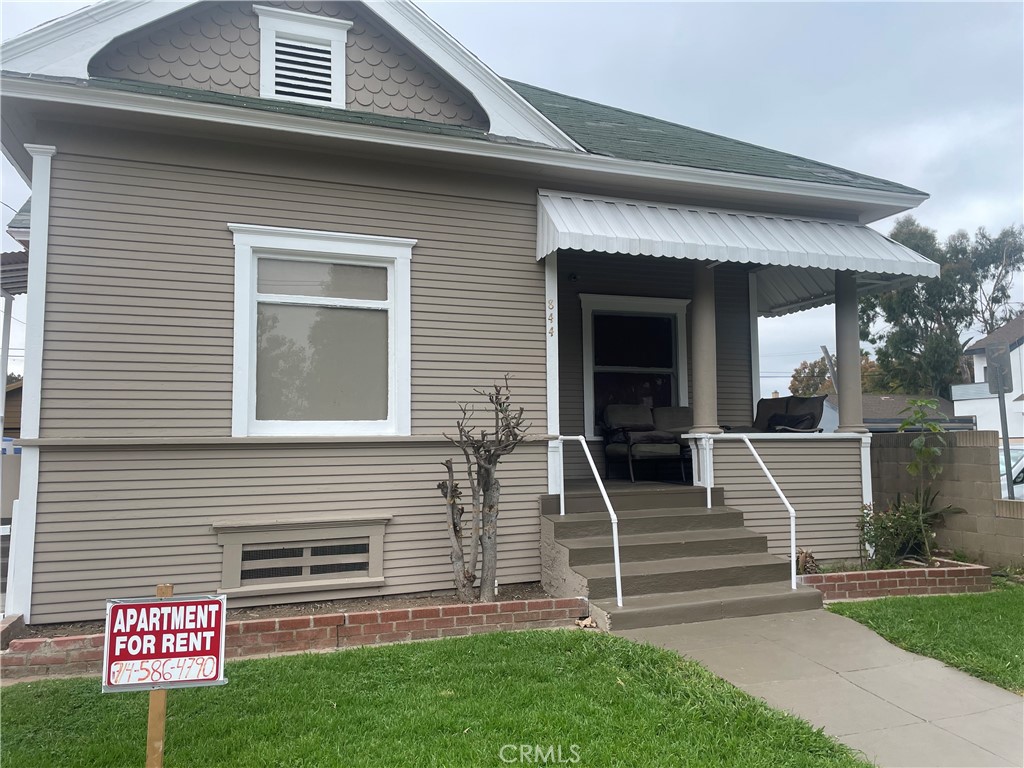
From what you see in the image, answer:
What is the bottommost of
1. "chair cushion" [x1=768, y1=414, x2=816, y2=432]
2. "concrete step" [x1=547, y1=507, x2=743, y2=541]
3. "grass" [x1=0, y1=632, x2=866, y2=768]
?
"grass" [x1=0, y1=632, x2=866, y2=768]

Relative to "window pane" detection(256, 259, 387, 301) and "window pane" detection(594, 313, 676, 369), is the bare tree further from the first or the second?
"window pane" detection(594, 313, 676, 369)

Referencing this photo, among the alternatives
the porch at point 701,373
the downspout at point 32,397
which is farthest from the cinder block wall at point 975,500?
the downspout at point 32,397

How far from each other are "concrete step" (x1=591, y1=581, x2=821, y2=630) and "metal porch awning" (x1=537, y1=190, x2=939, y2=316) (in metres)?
2.97

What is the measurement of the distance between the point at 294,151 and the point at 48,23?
1965 mm

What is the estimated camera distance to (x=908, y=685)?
3920 mm

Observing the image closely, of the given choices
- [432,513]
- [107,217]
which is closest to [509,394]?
[432,513]

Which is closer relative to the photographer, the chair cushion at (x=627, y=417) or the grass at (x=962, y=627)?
the grass at (x=962, y=627)

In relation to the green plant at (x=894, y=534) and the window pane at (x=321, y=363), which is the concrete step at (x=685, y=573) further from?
the window pane at (x=321, y=363)

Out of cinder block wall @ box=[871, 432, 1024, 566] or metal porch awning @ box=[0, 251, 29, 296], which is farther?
metal porch awning @ box=[0, 251, 29, 296]

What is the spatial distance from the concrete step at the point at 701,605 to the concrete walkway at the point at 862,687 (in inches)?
2.9

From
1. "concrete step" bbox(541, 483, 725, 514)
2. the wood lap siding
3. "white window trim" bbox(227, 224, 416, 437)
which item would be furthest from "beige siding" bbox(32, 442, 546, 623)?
"concrete step" bbox(541, 483, 725, 514)

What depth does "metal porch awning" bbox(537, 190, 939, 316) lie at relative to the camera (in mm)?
6109

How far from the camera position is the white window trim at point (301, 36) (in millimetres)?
6121

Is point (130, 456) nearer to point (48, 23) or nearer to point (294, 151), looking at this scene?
point (294, 151)
